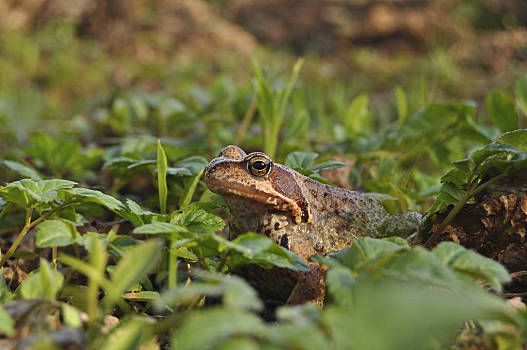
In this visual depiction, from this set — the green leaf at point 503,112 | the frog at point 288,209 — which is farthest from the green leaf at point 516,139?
the green leaf at point 503,112

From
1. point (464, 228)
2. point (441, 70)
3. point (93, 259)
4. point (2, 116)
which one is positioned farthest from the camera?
point (441, 70)

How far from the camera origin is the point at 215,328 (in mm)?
893

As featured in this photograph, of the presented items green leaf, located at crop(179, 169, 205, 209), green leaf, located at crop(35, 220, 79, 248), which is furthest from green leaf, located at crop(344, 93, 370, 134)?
green leaf, located at crop(35, 220, 79, 248)

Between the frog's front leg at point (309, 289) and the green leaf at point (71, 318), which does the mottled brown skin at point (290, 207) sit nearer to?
the frog's front leg at point (309, 289)

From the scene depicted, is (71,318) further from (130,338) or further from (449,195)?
(449,195)

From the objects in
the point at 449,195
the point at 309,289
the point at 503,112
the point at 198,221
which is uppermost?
the point at 503,112

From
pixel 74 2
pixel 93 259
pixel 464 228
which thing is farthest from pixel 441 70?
pixel 74 2

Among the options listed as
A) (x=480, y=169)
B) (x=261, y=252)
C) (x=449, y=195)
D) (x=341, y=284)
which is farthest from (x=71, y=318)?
(x=480, y=169)

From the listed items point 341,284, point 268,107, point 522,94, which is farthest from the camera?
point 268,107

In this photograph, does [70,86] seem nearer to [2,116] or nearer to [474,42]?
[2,116]

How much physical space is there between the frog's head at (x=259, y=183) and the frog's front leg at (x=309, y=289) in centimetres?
33

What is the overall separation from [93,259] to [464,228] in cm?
143

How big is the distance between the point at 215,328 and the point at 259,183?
1.12 m

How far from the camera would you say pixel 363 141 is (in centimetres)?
297
